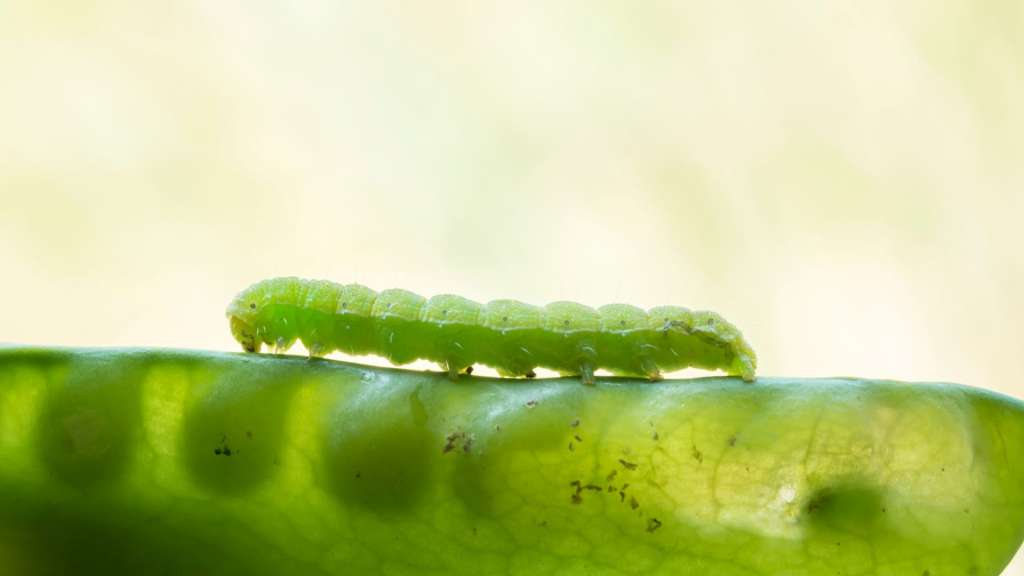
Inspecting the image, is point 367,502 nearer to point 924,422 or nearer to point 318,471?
point 318,471

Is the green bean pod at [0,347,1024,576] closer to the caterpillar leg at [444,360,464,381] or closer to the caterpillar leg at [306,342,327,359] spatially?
the caterpillar leg at [444,360,464,381]

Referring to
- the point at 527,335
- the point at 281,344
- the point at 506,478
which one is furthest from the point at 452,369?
the point at 281,344

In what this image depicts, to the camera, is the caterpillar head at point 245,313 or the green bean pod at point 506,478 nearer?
the green bean pod at point 506,478

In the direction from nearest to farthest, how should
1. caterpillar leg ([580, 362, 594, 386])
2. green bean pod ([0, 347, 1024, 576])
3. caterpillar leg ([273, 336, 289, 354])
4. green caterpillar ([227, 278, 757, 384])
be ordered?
green bean pod ([0, 347, 1024, 576])
caterpillar leg ([580, 362, 594, 386])
green caterpillar ([227, 278, 757, 384])
caterpillar leg ([273, 336, 289, 354])

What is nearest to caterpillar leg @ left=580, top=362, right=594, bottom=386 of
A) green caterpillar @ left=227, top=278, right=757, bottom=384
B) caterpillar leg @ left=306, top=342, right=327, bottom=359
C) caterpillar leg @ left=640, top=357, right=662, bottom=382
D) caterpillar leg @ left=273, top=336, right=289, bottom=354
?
green caterpillar @ left=227, top=278, right=757, bottom=384

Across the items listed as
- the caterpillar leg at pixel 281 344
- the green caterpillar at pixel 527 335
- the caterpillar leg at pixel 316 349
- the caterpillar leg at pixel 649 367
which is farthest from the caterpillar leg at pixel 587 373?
the caterpillar leg at pixel 281 344

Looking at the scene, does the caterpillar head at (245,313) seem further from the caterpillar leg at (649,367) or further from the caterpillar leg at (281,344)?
the caterpillar leg at (649,367)
